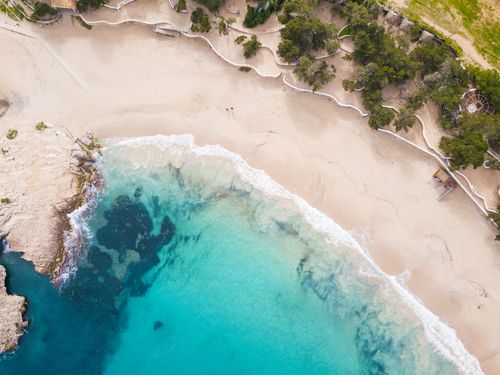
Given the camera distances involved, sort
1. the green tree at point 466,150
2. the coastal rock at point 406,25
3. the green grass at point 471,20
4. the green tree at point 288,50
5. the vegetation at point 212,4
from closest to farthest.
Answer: the green tree at point 466,150, the green tree at point 288,50, the vegetation at point 212,4, the coastal rock at point 406,25, the green grass at point 471,20

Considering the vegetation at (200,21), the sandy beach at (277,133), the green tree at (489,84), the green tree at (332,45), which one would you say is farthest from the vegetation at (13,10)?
the green tree at (489,84)

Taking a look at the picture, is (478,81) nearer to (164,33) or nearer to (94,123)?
(164,33)

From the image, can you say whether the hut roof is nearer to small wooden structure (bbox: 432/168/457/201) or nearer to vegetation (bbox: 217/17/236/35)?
small wooden structure (bbox: 432/168/457/201)

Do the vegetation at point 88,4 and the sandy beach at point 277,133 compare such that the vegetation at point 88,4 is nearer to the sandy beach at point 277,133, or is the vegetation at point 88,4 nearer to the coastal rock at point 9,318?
the sandy beach at point 277,133

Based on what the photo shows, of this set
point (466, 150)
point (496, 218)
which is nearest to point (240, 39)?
point (466, 150)

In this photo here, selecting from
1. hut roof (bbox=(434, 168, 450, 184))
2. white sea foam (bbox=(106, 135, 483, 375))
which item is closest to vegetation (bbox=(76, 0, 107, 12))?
white sea foam (bbox=(106, 135, 483, 375))

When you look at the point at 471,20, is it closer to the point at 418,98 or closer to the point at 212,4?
the point at 418,98
